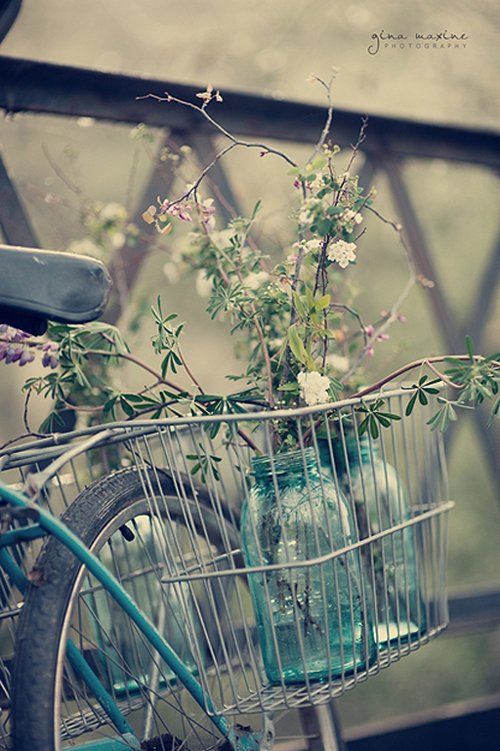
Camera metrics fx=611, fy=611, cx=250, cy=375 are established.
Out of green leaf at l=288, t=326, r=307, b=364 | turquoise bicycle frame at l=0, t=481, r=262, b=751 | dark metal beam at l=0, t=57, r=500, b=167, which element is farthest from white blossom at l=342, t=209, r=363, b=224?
dark metal beam at l=0, t=57, r=500, b=167

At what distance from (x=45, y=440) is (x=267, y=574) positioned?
12.2 inches

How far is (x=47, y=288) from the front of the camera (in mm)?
565

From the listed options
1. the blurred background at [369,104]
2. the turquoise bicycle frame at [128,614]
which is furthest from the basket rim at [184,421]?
the blurred background at [369,104]

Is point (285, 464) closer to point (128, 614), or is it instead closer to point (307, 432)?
point (307, 432)

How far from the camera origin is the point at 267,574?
0.67 m

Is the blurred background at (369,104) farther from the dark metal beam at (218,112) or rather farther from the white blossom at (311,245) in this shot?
the white blossom at (311,245)

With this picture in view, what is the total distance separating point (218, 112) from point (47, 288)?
83 centimetres

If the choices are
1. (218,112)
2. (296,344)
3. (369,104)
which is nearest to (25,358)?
(296,344)

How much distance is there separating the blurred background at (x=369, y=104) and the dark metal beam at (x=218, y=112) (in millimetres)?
1875

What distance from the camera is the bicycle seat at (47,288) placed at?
0.55m

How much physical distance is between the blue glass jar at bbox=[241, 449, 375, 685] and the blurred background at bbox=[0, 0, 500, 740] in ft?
8.63

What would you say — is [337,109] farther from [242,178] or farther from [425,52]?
[425,52]

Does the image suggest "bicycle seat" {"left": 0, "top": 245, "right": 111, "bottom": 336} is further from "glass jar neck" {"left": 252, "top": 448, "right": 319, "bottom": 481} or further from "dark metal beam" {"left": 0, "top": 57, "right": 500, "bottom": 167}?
"dark metal beam" {"left": 0, "top": 57, "right": 500, "bottom": 167}

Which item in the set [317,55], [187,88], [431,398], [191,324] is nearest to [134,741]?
[431,398]
